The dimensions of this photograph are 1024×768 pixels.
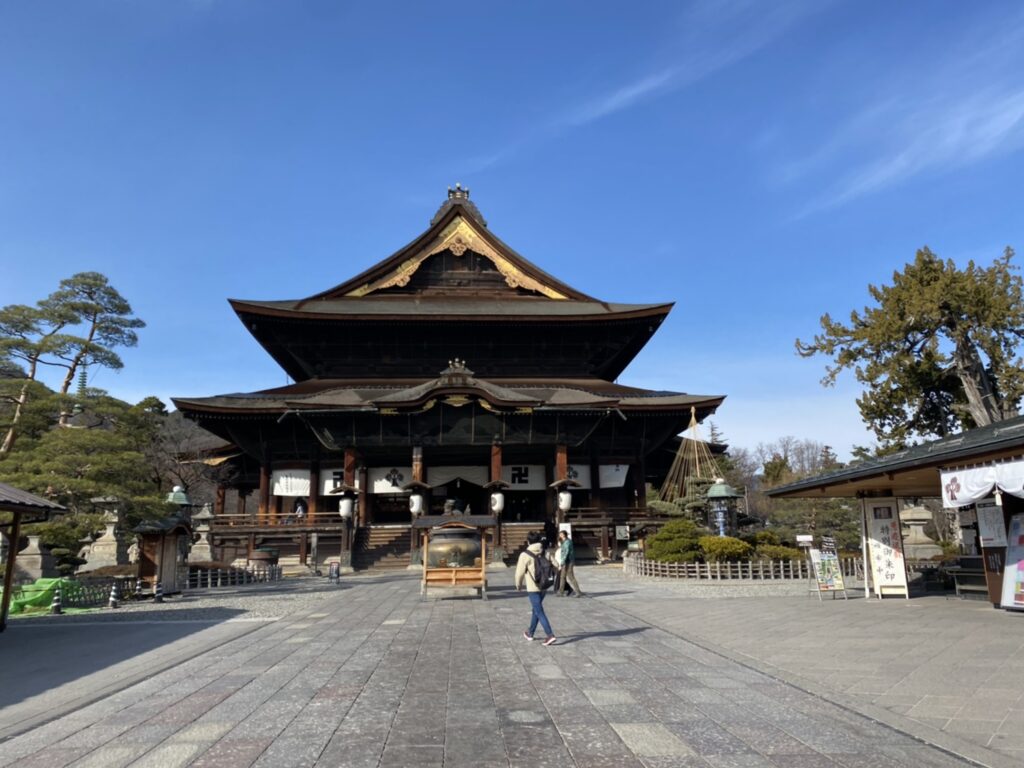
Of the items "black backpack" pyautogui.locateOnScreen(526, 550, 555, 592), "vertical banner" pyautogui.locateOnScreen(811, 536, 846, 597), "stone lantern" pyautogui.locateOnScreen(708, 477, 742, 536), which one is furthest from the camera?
"stone lantern" pyautogui.locateOnScreen(708, 477, 742, 536)

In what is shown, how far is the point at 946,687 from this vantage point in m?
6.93

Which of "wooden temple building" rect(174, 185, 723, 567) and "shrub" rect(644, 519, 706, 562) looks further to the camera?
"wooden temple building" rect(174, 185, 723, 567)

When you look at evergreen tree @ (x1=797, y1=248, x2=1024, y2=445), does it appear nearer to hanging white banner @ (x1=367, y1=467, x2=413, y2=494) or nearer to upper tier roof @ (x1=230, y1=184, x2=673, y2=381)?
upper tier roof @ (x1=230, y1=184, x2=673, y2=381)

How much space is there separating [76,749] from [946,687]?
26.8 feet

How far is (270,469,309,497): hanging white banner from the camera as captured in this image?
31.0 meters

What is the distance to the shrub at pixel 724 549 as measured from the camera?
21.1 meters

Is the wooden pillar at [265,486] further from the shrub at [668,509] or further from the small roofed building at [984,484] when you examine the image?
the small roofed building at [984,484]

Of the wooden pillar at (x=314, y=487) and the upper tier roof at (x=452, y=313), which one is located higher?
the upper tier roof at (x=452, y=313)

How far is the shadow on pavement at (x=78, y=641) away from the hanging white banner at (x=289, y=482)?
621 inches

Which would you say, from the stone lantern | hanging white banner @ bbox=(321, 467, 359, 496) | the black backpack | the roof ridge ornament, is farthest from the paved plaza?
hanging white banner @ bbox=(321, 467, 359, 496)

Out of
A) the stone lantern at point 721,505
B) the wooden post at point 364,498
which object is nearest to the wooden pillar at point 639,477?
the stone lantern at point 721,505

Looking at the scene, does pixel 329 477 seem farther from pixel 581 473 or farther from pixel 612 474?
pixel 612 474

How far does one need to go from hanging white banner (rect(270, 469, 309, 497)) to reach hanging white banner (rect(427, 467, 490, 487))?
19.1 ft

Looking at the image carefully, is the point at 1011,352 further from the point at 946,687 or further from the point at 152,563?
the point at 152,563
